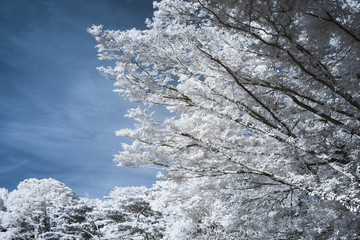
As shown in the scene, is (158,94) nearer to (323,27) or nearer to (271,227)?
(323,27)

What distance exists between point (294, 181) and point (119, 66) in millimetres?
3380

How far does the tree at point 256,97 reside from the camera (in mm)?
2635

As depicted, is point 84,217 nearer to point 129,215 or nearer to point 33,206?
point 129,215

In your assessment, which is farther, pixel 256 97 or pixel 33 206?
pixel 33 206

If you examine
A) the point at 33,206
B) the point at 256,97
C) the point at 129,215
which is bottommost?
the point at 256,97

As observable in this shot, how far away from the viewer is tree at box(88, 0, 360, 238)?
263cm

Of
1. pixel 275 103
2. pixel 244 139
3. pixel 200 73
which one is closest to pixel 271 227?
pixel 244 139

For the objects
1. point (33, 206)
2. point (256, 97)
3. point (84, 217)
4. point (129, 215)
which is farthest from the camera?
point (33, 206)


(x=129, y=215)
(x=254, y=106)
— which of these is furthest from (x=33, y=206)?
(x=254, y=106)

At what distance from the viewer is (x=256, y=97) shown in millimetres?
3781

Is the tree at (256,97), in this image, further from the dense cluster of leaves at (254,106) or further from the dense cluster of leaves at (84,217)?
the dense cluster of leaves at (84,217)

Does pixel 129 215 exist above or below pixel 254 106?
above

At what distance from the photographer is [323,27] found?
2.25 m

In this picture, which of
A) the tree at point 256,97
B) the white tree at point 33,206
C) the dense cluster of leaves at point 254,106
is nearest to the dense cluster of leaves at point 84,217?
the white tree at point 33,206
